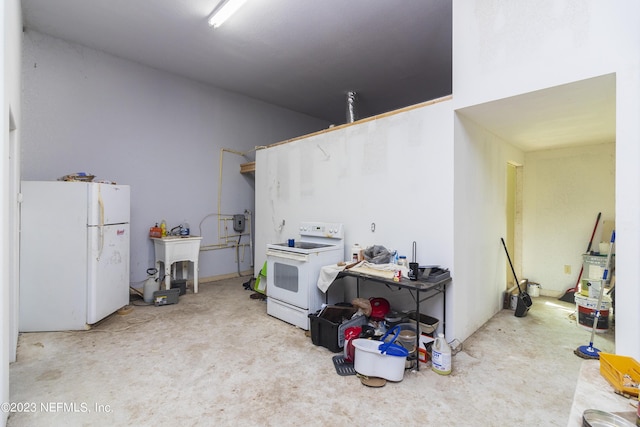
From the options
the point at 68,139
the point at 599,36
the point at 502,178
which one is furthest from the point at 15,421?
the point at 502,178

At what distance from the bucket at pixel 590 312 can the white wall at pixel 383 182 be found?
1650 millimetres

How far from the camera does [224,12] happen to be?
125 inches

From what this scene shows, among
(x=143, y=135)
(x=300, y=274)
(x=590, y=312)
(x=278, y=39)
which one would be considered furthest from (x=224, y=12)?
(x=590, y=312)

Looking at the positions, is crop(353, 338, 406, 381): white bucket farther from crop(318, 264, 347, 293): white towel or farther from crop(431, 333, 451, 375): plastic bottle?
crop(318, 264, 347, 293): white towel

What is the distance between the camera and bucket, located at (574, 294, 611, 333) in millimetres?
3062

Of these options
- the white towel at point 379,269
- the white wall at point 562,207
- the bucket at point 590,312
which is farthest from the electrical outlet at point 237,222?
the bucket at point 590,312

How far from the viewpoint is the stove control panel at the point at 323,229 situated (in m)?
3.59

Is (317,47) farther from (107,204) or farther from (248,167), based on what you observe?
(107,204)

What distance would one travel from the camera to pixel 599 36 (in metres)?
2.03

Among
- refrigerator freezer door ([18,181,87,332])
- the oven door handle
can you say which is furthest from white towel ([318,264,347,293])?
refrigerator freezer door ([18,181,87,332])

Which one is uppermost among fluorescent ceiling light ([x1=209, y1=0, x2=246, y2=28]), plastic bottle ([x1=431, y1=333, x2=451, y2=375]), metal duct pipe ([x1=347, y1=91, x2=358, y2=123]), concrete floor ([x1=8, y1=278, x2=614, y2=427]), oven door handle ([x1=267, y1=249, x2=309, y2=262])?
fluorescent ceiling light ([x1=209, y1=0, x2=246, y2=28])

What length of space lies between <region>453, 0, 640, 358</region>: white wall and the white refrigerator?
3.97 meters

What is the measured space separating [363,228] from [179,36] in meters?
3.43

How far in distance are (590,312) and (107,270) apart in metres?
5.40
